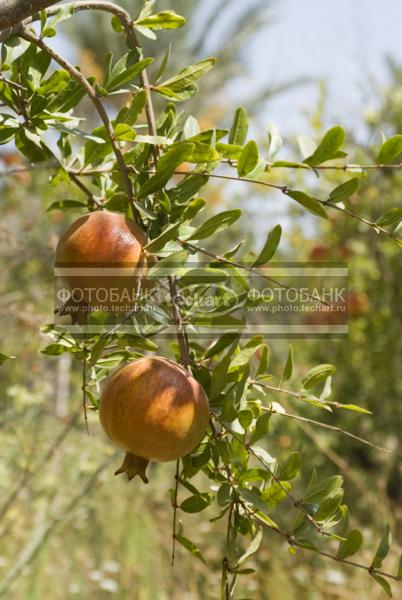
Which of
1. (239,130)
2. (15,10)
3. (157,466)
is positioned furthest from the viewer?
(157,466)

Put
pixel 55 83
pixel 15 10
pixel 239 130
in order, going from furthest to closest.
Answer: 1. pixel 239 130
2. pixel 55 83
3. pixel 15 10

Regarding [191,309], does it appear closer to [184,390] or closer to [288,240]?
[184,390]

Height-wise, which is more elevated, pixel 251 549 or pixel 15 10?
pixel 15 10

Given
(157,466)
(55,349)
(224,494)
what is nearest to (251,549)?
(224,494)

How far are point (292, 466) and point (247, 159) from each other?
0.30 m

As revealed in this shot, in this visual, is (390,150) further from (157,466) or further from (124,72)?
(157,466)

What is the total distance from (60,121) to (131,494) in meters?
2.62

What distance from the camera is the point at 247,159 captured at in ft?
2.11

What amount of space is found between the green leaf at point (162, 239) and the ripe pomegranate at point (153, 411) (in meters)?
0.10

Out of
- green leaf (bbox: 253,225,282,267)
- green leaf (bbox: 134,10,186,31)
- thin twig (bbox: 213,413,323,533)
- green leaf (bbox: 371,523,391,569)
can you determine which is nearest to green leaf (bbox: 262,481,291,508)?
thin twig (bbox: 213,413,323,533)

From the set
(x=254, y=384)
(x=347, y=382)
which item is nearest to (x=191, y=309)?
(x=254, y=384)

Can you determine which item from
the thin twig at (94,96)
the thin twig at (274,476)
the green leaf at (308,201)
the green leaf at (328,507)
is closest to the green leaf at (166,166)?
the thin twig at (94,96)

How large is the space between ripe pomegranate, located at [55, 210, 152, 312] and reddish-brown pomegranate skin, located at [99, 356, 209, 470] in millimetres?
68

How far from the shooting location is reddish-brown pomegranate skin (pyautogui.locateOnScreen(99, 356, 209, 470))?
1.84 feet
